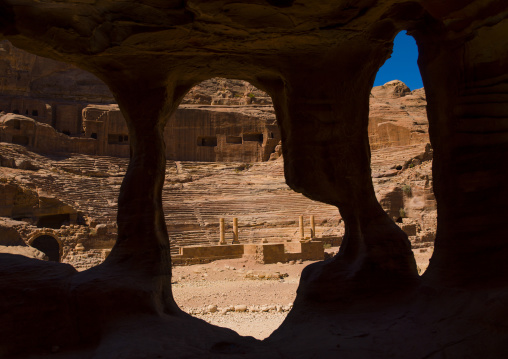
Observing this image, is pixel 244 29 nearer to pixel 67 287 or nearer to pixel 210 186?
pixel 67 287

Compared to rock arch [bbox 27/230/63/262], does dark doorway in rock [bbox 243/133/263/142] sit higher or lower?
higher

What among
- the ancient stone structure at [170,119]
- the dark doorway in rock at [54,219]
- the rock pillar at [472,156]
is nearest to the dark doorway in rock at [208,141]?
the ancient stone structure at [170,119]

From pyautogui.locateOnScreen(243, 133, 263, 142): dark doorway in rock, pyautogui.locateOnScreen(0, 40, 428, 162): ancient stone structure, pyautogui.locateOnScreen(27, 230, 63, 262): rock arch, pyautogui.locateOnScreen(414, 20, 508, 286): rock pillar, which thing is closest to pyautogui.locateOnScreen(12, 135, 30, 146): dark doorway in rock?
pyautogui.locateOnScreen(0, 40, 428, 162): ancient stone structure

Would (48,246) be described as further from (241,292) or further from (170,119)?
(170,119)

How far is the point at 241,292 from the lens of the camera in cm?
1180

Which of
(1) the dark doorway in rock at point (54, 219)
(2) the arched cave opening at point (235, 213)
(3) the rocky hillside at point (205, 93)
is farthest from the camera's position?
(3) the rocky hillside at point (205, 93)

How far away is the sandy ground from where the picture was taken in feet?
29.0

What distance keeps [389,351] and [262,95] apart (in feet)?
136

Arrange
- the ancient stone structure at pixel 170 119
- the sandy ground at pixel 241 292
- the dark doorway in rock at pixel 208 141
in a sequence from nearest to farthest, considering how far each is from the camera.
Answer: the sandy ground at pixel 241 292
the ancient stone structure at pixel 170 119
the dark doorway in rock at pixel 208 141

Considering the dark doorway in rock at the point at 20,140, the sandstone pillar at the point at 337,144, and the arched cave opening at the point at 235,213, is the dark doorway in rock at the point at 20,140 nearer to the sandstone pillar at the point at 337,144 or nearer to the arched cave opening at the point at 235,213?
the arched cave opening at the point at 235,213

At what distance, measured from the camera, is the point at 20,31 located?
4430 millimetres

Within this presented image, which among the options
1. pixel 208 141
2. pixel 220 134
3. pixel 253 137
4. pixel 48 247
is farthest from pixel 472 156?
pixel 253 137

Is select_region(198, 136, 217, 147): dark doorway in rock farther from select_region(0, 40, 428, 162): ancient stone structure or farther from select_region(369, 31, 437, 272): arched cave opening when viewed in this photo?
select_region(369, 31, 437, 272): arched cave opening

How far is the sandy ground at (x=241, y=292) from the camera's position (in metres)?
8.83
